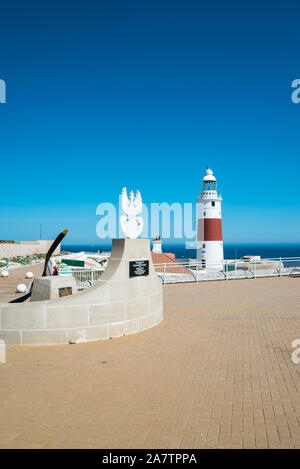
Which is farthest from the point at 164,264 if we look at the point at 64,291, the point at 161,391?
the point at 161,391

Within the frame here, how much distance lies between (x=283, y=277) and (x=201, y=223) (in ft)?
56.0

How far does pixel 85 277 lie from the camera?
60.4 ft

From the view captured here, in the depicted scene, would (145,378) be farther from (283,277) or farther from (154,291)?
(283,277)

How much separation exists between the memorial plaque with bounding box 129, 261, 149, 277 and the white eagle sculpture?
32.5 inches

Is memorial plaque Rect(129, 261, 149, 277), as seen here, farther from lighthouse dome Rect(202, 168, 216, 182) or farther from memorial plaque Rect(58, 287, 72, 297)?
lighthouse dome Rect(202, 168, 216, 182)

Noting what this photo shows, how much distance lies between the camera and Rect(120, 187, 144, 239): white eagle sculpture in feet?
33.5

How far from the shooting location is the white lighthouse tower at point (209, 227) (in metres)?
38.2

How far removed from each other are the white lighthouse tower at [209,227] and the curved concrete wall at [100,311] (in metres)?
28.0

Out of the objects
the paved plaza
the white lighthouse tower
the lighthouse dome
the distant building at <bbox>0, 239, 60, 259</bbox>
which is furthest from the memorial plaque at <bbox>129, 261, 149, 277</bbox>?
the distant building at <bbox>0, 239, 60, 259</bbox>

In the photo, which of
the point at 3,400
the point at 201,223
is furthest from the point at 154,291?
the point at 201,223

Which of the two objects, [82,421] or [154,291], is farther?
[154,291]

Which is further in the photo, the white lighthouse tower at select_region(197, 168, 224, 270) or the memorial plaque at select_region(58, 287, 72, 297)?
the white lighthouse tower at select_region(197, 168, 224, 270)

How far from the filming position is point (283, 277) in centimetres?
2305

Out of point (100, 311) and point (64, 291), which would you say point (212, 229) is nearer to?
point (64, 291)
